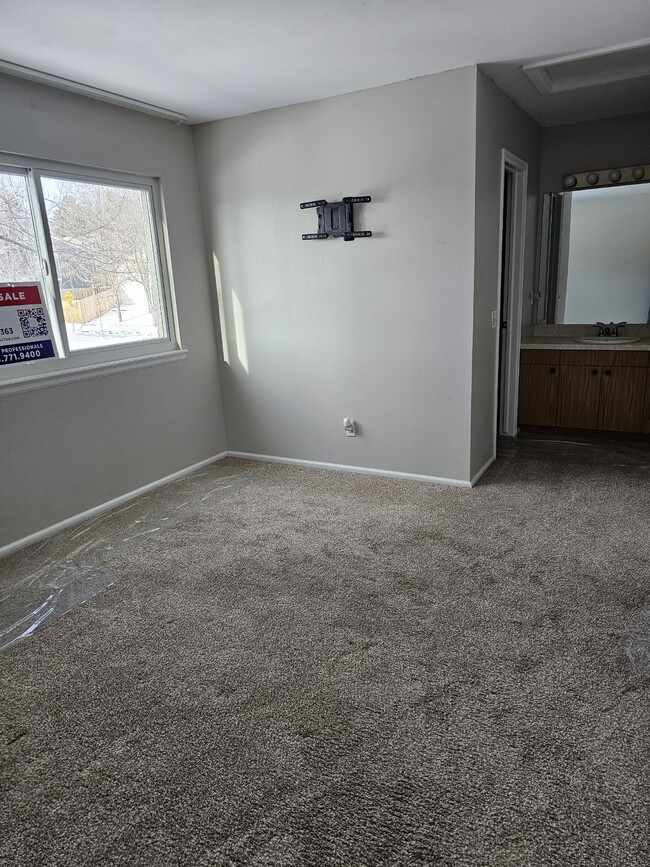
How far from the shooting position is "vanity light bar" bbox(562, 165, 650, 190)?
4617 mm

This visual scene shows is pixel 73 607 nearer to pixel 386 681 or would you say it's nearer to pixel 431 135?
pixel 386 681

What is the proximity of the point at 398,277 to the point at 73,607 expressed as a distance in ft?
8.77

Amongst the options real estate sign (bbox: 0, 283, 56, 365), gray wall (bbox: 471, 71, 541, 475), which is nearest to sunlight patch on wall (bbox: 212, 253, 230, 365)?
real estate sign (bbox: 0, 283, 56, 365)

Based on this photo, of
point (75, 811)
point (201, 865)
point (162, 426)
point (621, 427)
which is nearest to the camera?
point (201, 865)

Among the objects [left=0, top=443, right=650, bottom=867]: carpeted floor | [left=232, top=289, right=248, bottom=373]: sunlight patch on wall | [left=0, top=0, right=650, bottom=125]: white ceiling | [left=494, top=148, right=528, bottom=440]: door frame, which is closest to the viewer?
[left=0, top=443, right=650, bottom=867]: carpeted floor

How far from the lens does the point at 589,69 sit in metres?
3.67

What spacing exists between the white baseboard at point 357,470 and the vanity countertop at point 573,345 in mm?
1602

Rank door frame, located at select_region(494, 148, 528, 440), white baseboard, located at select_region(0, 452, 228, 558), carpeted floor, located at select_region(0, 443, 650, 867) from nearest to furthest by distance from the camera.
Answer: carpeted floor, located at select_region(0, 443, 650, 867) → white baseboard, located at select_region(0, 452, 228, 558) → door frame, located at select_region(494, 148, 528, 440)

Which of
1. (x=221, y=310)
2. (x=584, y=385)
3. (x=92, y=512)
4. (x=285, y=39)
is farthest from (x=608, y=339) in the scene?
(x=92, y=512)

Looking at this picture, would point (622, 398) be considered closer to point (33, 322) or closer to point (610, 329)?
point (610, 329)

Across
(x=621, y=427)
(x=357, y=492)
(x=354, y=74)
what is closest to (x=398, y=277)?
(x=354, y=74)

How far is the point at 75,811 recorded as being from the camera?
1683mm

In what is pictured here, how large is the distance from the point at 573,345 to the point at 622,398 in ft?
1.86

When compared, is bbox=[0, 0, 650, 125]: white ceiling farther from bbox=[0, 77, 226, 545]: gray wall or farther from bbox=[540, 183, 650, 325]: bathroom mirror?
bbox=[540, 183, 650, 325]: bathroom mirror
